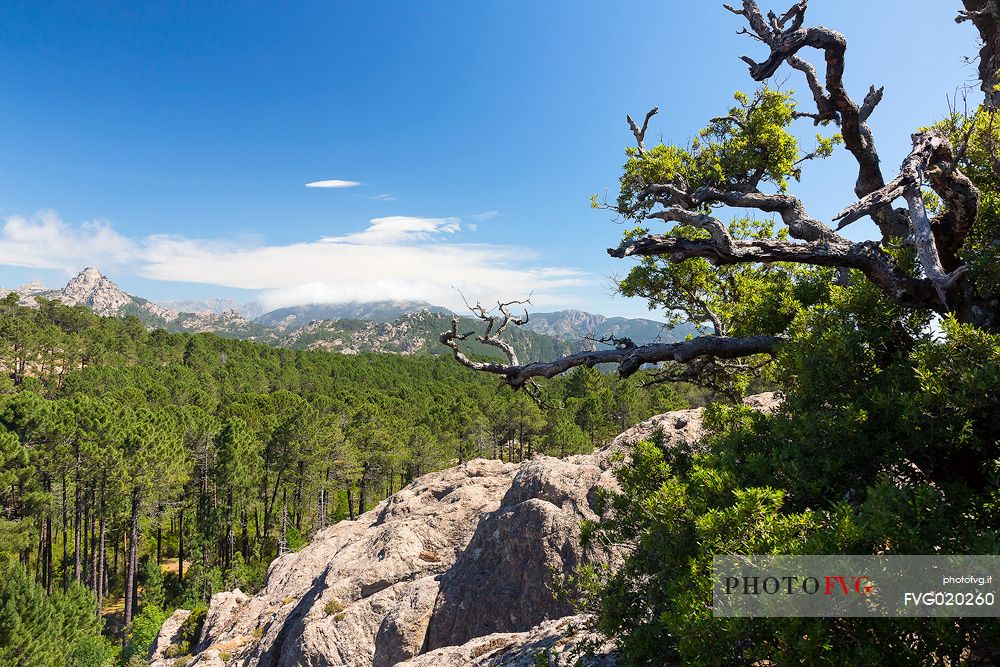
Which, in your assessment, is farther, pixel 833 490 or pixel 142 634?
pixel 142 634

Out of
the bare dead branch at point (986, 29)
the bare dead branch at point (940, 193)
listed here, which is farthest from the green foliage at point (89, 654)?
the bare dead branch at point (986, 29)

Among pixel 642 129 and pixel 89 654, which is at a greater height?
pixel 642 129

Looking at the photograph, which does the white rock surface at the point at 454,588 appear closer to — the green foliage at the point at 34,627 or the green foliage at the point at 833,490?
the green foliage at the point at 833,490

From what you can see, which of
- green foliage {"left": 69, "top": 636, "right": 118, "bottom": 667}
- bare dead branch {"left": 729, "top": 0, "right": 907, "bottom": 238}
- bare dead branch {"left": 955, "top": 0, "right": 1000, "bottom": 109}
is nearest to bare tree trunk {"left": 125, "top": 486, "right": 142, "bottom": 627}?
green foliage {"left": 69, "top": 636, "right": 118, "bottom": 667}

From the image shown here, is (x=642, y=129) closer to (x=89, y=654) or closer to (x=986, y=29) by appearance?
(x=986, y=29)

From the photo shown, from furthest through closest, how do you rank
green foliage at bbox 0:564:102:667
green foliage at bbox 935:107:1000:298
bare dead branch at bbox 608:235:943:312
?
1. green foliage at bbox 0:564:102:667
2. bare dead branch at bbox 608:235:943:312
3. green foliage at bbox 935:107:1000:298

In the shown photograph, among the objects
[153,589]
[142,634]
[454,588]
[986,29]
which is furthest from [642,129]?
[153,589]

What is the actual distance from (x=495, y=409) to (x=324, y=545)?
47.9 metres

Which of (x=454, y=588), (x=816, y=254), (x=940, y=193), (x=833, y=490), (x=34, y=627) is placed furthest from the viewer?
(x=34, y=627)

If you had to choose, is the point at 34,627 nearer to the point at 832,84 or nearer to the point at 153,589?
the point at 153,589

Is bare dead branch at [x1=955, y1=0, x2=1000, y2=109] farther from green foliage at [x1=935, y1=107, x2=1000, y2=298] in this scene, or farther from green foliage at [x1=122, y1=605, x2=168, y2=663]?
green foliage at [x1=122, y1=605, x2=168, y2=663]

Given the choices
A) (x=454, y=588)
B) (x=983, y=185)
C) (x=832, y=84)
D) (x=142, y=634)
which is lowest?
(x=142, y=634)

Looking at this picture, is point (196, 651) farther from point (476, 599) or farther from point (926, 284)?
point (926, 284)

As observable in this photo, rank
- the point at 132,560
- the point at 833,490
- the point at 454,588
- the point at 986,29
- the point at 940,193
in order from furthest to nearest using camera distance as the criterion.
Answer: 1. the point at 132,560
2. the point at 454,588
3. the point at 986,29
4. the point at 940,193
5. the point at 833,490
